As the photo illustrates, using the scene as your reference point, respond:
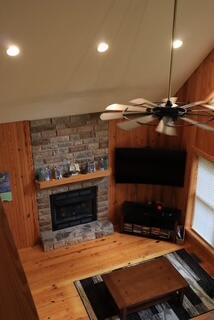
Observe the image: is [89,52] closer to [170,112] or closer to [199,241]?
[170,112]

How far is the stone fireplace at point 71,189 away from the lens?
573 centimetres

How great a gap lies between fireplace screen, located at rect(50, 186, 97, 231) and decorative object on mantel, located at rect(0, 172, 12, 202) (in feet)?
2.48

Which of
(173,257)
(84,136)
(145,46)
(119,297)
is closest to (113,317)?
(119,297)

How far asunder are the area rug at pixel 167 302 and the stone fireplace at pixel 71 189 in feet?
3.57

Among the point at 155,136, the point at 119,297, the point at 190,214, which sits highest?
the point at 155,136

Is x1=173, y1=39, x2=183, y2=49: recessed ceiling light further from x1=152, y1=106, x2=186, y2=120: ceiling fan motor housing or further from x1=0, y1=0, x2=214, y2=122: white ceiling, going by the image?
x1=152, y1=106, x2=186, y2=120: ceiling fan motor housing

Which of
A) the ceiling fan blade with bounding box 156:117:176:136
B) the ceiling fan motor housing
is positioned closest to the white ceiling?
the ceiling fan motor housing

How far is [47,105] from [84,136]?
1004 mm

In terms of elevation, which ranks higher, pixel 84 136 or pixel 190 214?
pixel 84 136

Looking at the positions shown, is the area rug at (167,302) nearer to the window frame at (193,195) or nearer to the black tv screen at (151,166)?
the window frame at (193,195)

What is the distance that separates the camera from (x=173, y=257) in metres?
5.94

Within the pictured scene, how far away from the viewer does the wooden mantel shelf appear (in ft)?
18.9

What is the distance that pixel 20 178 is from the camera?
5.77m

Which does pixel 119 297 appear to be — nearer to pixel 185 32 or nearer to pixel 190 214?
pixel 190 214
